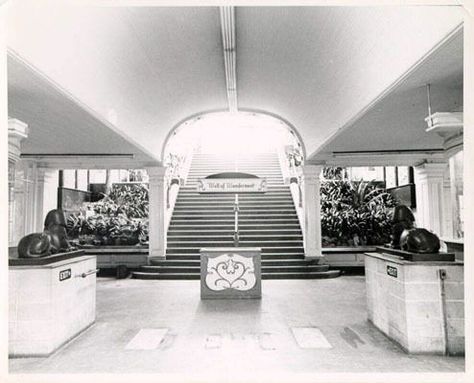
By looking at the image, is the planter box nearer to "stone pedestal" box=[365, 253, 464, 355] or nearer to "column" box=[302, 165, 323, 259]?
"column" box=[302, 165, 323, 259]

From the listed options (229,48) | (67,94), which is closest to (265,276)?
(229,48)

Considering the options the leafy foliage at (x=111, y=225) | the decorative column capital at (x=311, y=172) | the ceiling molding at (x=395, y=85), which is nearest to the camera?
the ceiling molding at (x=395, y=85)

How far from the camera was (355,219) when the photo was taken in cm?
1223

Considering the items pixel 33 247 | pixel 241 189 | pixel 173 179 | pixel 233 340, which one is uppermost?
pixel 173 179

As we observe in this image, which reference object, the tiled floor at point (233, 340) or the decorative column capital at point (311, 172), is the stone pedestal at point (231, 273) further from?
the decorative column capital at point (311, 172)

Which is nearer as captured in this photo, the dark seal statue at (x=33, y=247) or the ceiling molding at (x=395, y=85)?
the ceiling molding at (x=395, y=85)

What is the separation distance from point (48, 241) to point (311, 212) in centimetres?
755

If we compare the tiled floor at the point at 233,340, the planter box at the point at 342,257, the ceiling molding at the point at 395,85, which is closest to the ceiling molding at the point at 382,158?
the ceiling molding at the point at 395,85

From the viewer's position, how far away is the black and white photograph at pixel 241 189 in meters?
4.05

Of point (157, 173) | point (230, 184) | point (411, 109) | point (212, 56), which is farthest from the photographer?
point (157, 173)

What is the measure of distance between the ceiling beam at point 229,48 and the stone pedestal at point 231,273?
142 inches

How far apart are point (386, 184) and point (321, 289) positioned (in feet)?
26.3

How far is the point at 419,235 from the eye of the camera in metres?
4.85

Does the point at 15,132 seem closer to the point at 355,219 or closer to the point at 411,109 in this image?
the point at 411,109
